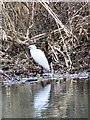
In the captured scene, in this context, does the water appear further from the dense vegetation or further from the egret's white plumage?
the dense vegetation

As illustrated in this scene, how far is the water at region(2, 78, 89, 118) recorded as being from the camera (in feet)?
11.0

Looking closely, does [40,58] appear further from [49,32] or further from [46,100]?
[46,100]

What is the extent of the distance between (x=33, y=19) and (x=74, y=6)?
76 cm

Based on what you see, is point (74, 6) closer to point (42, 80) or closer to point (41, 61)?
point (41, 61)

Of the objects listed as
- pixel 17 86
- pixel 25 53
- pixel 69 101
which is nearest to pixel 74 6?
pixel 25 53

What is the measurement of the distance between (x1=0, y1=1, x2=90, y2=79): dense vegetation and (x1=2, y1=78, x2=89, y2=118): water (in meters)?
1.38

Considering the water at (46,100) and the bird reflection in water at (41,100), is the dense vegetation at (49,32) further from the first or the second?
the bird reflection in water at (41,100)

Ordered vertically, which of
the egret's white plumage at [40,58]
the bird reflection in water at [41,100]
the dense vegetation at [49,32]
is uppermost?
the dense vegetation at [49,32]

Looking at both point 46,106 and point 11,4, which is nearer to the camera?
point 46,106

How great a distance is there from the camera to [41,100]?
3.98 meters

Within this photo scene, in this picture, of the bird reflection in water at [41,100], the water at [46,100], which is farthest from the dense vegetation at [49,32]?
the bird reflection in water at [41,100]

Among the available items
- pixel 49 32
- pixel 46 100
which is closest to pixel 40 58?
pixel 49 32

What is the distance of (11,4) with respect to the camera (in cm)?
674

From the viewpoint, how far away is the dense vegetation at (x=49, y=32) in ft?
21.8
